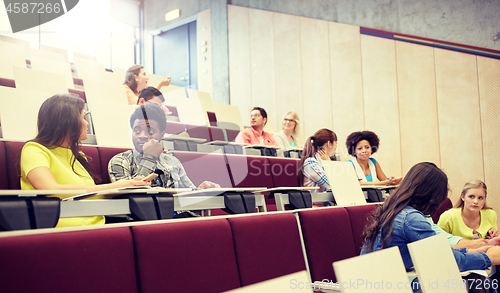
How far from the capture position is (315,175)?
118cm

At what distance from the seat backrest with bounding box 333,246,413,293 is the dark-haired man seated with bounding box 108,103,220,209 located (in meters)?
0.49

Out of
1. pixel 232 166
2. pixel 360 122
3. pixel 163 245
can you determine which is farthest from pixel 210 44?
pixel 163 245

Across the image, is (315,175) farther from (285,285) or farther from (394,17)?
(394,17)

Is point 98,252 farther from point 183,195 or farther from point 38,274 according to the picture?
point 183,195

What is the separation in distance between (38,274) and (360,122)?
2.03m

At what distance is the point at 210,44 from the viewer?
288cm

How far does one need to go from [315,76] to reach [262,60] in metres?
0.45

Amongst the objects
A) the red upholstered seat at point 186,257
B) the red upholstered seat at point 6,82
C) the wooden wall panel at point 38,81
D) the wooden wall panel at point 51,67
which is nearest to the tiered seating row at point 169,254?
the red upholstered seat at point 186,257

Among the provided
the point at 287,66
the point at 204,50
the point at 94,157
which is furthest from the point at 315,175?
the point at 204,50

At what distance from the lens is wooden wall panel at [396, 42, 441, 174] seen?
6.48 ft

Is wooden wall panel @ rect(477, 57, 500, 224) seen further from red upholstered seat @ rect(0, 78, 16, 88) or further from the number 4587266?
the number 4587266

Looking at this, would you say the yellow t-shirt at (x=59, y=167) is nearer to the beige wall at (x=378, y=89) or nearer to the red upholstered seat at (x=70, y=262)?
the red upholstered seat at (x=70, y=262)

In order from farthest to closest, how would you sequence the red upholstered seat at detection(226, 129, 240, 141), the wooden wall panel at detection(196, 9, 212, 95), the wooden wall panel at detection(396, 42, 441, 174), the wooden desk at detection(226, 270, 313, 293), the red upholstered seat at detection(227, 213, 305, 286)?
the wooden wall panel at detection(196, 9, 212, 95)
the wooden wall panel at detection(396, 42, 441, 174)
the red upholstered seat at detection(226, 129, 240, 141)
the red upholstered seat at detection(227, 213, 305, 286)
the wooden desk at detection(226, 270, 313, 293)

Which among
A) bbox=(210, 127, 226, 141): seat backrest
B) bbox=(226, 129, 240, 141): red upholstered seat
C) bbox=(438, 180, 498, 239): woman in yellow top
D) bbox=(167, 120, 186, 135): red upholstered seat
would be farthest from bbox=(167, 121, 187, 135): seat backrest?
bbox=(438, 180, 498, 239): woman in yellow top
